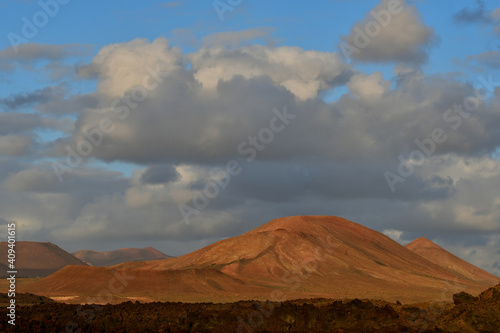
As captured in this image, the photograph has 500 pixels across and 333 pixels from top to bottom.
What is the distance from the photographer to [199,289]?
352ft

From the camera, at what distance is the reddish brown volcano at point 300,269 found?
105 m

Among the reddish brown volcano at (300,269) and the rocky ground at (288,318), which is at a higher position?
the reddish brown volcano at (300,269)

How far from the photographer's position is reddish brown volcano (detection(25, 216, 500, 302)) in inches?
4134

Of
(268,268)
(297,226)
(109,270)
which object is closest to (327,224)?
(297,226)

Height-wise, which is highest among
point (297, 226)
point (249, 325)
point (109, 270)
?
point (297, 226)

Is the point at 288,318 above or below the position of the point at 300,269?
below

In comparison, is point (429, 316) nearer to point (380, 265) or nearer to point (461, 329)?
→ point (461, 329)

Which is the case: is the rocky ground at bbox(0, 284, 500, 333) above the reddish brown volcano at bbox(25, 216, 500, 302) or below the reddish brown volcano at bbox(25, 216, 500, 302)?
below

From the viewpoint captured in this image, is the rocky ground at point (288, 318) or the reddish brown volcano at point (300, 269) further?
the reddish brown volcano at point (300, 269)

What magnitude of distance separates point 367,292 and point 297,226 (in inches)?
2185

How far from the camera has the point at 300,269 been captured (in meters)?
129

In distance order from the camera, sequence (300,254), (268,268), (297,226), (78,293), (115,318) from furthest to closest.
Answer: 1. (297,226)
2. (300,254)
3. (268,268)
4. (78,293)
5. (115,318)

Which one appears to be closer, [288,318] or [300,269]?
[288,318]

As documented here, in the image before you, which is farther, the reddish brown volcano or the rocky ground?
the reddish brown volcano
